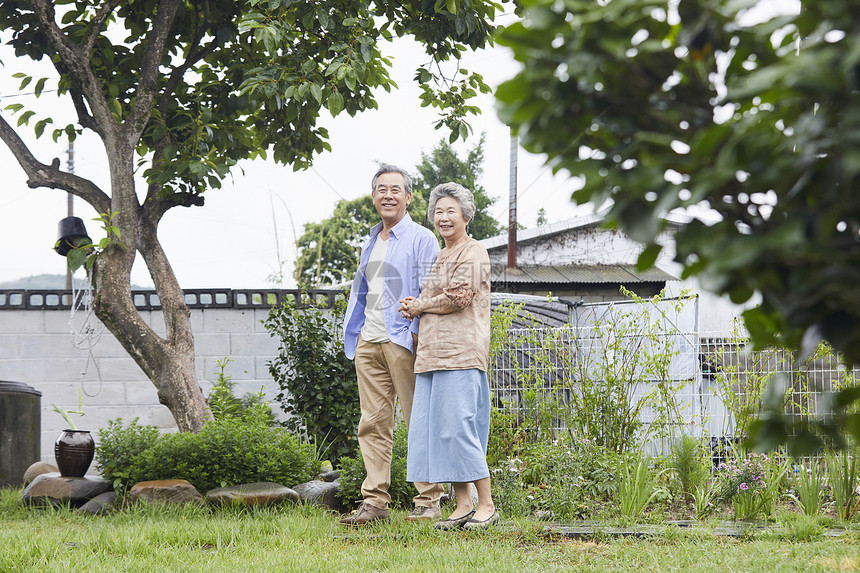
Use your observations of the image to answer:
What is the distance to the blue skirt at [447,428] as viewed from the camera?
11.5ft

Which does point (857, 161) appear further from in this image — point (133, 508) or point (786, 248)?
point (133, 508)

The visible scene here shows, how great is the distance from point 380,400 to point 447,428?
1.70 feet

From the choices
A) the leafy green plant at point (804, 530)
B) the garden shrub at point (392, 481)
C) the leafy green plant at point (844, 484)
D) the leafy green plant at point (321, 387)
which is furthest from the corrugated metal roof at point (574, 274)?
the leafy green plant at point (804, 530)

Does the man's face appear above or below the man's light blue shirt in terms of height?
above

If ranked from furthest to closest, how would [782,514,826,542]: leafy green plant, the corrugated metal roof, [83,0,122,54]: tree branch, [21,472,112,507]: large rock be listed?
the corrugated metal roof < [83,0,122,54]: tree branch < [21,472,112,507]: large rock < [782,514,826,542]: leafy green plant

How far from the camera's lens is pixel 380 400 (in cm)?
392

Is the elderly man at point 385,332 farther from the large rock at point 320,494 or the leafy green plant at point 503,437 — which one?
the leafy green plant at point 503,437

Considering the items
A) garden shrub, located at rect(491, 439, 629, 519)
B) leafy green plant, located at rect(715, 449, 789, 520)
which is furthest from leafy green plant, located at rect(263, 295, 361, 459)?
leafy green plant, located at rect(715, 449, 789, 520)

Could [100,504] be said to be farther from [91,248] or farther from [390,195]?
[390,195]

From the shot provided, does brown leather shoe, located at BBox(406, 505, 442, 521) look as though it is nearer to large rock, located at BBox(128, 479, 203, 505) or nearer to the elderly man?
the elderly man

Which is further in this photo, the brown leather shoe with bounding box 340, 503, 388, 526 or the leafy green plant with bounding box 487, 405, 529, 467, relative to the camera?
the leafy green plant with bounding box 487, 405, 529, 467

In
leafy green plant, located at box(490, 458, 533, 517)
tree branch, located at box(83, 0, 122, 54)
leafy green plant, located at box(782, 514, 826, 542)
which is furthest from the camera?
tree branch, located at box(83, 0, 122, 54)

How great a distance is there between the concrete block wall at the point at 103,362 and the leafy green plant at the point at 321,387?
3.73ft

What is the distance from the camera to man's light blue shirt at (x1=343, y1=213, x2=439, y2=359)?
3.84m
